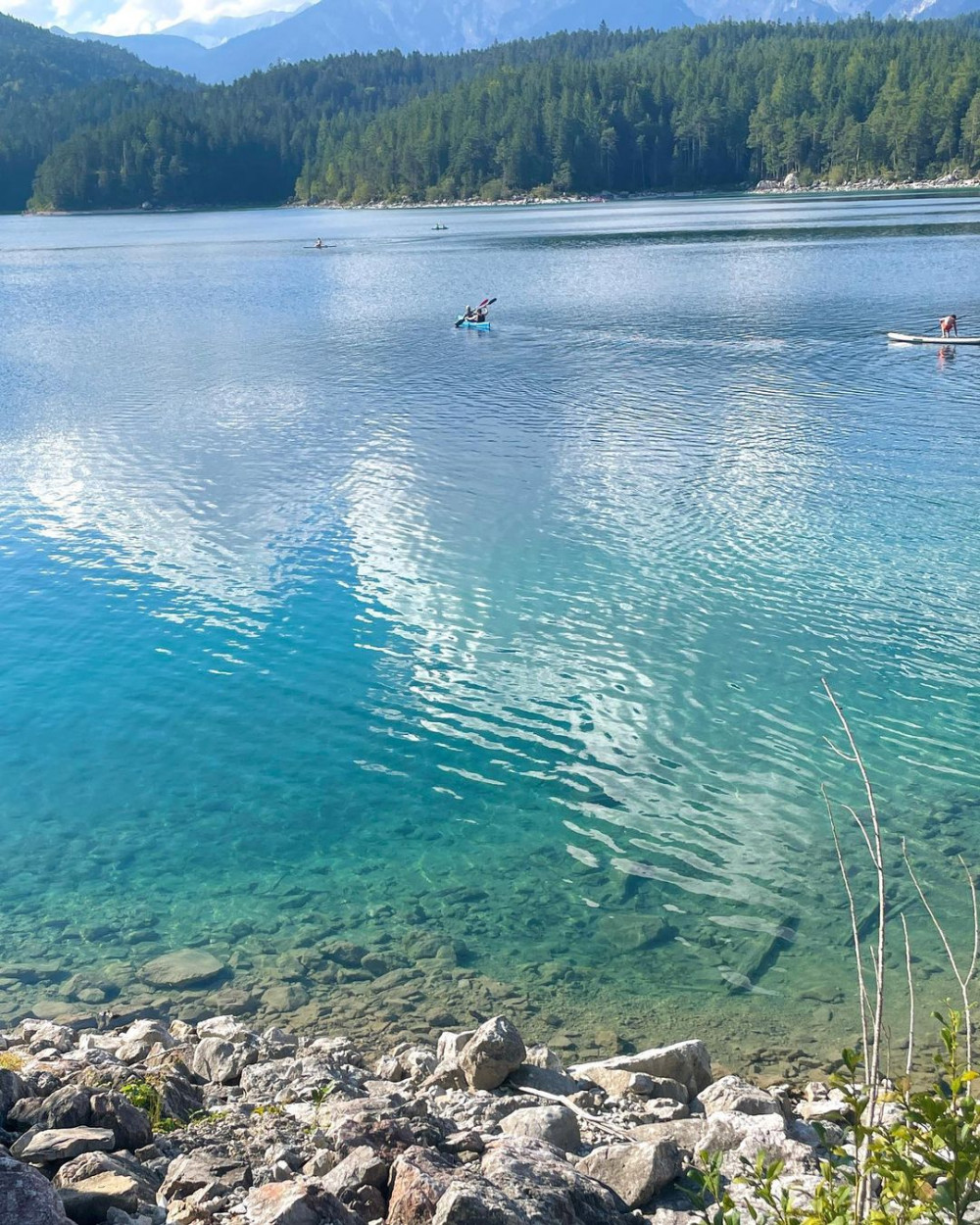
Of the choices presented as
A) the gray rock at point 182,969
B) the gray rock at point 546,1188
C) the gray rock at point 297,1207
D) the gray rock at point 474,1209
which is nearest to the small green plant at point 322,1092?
the gray rock at point 546,1188

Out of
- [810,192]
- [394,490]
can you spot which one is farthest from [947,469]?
[810,192]

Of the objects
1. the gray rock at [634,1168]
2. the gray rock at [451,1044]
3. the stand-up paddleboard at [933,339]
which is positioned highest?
the stand-up paddleboard at [933,339]

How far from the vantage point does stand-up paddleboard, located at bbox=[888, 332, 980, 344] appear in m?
42.7

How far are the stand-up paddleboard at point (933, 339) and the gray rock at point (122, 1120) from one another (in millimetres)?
42250

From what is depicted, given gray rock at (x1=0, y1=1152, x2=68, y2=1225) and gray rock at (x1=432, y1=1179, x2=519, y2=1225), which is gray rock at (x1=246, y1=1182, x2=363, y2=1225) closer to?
gray rock at (x1=432, y1=1179, x2=519, y2=1225)

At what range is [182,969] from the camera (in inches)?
448

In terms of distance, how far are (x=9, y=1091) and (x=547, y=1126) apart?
348 centimetres

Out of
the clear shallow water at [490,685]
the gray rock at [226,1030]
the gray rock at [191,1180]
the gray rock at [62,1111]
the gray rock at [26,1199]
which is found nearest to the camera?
the gray rock at [26,1199]

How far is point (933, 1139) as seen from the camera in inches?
175

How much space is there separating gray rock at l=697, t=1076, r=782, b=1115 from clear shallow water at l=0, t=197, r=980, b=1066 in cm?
127

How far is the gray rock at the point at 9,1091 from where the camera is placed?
7259mm

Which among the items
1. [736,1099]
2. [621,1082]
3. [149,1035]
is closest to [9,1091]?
[149,1035]

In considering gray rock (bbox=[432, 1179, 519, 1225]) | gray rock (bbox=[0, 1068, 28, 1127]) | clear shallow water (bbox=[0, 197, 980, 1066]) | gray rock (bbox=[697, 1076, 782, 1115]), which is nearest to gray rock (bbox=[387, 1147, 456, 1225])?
gray rock (bbox=[432, 1179, 519, 1225])

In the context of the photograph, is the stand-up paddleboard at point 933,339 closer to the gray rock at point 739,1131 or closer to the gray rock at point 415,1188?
the gray rock at point 739,1131
